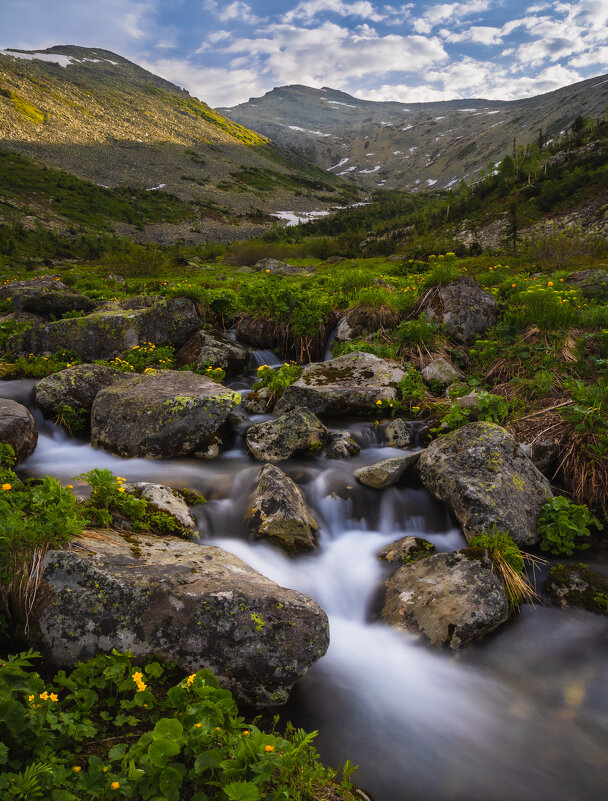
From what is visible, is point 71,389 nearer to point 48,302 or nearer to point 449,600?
point 48,302

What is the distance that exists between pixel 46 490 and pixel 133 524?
99cm

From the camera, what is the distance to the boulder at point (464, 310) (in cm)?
949

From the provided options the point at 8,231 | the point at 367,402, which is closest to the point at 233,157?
the point at 8,231

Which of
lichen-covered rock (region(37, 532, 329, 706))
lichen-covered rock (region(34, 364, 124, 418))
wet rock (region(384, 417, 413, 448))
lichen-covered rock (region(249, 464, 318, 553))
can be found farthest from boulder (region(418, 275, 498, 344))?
lichen-covered rock (region(37, 532, 329, 706))

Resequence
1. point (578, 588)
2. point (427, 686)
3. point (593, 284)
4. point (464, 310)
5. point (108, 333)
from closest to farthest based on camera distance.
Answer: point (427, 686) < point (578, 588) < point (464, 310) < point (108, 333) < point (593, 284)

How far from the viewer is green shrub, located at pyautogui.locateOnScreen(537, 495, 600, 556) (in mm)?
5016

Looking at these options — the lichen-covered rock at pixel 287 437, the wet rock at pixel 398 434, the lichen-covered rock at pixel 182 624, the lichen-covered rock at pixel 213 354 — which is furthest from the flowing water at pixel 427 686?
the lichen-covered rock at pixel 213 354

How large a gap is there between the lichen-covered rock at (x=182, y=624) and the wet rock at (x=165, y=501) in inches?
56.3

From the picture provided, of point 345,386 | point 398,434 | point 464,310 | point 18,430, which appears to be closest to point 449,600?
point 398,434

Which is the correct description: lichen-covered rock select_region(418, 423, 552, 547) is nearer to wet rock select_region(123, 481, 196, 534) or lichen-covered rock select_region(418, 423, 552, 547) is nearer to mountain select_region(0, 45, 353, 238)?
wet rock select_region(123, 481, 196, 534)

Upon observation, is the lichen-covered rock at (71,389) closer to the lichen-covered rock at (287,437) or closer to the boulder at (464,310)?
the lichen-covered rock at (287,437)

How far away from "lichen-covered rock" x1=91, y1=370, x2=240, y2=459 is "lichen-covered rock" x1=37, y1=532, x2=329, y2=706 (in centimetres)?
328

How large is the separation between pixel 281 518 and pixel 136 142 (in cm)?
11542

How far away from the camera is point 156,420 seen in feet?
22.1
